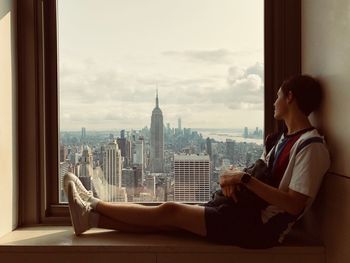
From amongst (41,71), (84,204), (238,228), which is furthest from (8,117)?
(238,228)

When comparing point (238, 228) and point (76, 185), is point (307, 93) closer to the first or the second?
point (238, 228)

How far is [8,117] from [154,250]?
1085 millimetres

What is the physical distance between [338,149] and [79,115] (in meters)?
1.50

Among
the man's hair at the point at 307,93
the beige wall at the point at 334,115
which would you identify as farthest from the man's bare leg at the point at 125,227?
the man's hair at the point at 307,93

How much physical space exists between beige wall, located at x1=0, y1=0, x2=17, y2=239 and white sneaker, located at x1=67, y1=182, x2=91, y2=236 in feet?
1.29

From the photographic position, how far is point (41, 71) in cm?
278

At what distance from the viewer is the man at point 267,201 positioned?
2.16 meters

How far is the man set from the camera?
2.16m

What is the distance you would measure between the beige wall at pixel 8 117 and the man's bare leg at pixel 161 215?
20.5 inches

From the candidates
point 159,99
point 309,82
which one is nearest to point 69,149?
point 159,99

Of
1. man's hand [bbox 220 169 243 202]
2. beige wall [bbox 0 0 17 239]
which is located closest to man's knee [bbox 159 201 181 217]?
man's hand [bbox 220 169 243 202]

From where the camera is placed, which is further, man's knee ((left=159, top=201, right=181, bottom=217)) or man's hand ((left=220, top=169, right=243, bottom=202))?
man's knee ((left=159, top=201, right=181, bottom=217))

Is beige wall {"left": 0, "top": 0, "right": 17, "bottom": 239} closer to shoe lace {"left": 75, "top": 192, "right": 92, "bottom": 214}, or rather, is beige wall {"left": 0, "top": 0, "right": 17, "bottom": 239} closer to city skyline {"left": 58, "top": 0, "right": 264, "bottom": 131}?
city skyline {"left": 58, "top": 0, "right": 264, "bottom": 131}

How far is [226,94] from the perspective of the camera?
283 cm
